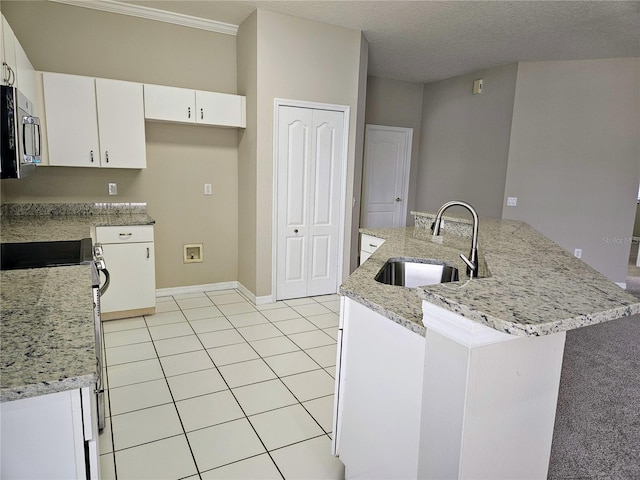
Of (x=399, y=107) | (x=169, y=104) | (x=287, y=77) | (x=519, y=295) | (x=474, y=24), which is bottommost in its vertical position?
(x=519, y=295)

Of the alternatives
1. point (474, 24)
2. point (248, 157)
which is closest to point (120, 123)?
point (248, 157)

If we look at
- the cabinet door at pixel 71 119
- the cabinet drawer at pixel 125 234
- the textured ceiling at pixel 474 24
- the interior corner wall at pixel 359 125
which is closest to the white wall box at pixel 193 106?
the cabinet door at pixel 71 119

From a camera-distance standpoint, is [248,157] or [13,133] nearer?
[13,133]

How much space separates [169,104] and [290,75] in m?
1.15

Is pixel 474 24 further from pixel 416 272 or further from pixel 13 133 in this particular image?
pixel 13 133

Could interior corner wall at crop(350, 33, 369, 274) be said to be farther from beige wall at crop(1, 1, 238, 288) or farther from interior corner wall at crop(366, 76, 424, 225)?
interior corner wall at crop(366, 76, 424, 225)

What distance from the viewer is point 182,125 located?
4.08 m

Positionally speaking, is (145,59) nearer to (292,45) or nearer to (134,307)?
(292,45)

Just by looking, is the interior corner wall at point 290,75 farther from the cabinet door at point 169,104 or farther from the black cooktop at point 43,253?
the black cooktop at point 43,253

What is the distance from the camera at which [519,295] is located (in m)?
1.00

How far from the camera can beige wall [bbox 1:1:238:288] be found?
3.52m

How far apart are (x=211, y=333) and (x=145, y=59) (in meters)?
Result: 2.62

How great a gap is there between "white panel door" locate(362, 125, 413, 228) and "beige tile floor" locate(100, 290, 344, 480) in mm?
2756

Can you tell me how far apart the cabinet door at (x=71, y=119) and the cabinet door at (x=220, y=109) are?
902 mm
